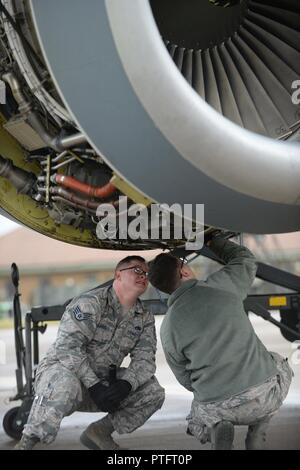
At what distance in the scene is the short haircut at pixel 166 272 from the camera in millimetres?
2787

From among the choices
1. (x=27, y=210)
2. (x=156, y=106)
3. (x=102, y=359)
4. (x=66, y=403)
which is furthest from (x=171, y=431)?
(x=156, y=106)

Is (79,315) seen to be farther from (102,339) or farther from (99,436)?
(99,436)

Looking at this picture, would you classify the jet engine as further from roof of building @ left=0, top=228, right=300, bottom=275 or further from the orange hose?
roof of building @ left=0, top=228, right=300, bottom=275

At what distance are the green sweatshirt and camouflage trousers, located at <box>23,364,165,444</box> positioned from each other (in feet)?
1.37

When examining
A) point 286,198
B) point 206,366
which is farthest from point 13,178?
point 286,198

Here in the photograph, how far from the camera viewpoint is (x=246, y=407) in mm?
2572

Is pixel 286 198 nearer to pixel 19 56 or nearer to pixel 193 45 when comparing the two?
pixel 193 45

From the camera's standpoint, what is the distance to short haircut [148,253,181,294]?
9.14 ft

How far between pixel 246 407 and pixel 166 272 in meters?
0.66

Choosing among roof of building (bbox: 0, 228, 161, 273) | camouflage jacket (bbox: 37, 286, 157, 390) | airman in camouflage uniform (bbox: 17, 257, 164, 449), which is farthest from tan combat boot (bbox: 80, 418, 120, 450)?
roof of building (bbox: 0, 228, 161, 273)

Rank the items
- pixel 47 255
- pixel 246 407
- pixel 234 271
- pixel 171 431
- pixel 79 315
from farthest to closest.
A: pixel 47 255
pixel 171 431
pixel 79 315
pixel 234 271
pixel 246 407

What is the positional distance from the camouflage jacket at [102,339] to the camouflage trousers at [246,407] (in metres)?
0.46

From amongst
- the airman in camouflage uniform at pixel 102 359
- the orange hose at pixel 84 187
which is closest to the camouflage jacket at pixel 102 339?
the airman in camouflage uniform at pixel 102 359

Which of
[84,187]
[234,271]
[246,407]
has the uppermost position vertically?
[84,187]
